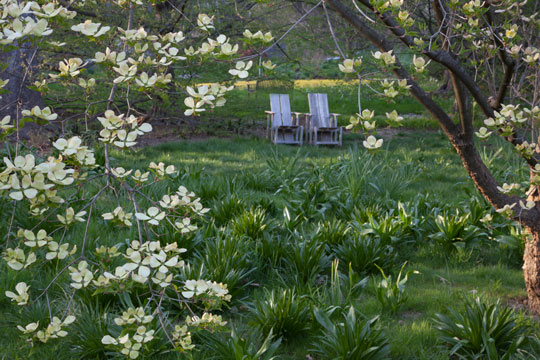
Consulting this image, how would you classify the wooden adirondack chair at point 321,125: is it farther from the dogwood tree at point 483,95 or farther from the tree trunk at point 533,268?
the tree trunk at point 533,268

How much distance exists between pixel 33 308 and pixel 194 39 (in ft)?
21.4

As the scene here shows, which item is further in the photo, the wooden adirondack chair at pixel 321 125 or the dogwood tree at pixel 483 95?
the wooden adirondack chair at pixel 321 125

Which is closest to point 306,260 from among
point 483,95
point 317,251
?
point 317,251

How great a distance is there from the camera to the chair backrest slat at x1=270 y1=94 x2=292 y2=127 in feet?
33.1

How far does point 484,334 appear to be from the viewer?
273 cm

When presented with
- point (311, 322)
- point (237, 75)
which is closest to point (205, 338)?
point (311, 322)

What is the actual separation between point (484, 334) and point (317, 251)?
130 centimetres

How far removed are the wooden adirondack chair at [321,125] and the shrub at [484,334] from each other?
22.3 ft

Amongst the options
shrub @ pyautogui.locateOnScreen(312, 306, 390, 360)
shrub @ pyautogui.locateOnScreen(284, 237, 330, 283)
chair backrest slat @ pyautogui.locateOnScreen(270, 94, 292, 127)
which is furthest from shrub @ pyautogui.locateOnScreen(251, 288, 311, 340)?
chair backrest slat @ pyautogui.locateOnScreen(270, 94, 292, 127)

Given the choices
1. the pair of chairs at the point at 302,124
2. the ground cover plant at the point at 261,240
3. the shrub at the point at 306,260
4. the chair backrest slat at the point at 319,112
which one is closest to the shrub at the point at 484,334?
the ground cover plant at the point at 261,240

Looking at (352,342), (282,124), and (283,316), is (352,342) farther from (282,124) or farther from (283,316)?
(282,124)

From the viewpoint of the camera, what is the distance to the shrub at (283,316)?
2.92 meters

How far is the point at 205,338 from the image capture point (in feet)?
9.46

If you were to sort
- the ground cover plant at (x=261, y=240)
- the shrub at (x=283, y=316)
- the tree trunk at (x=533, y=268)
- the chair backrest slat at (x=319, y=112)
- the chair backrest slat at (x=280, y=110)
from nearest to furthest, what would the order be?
the ground cover plant at (x=261, y=240), the shrub at (x=283, y=316), the tree trunk at (x=533, y=268), the chair backrest slat at (x=280, y=110), the chair backrest slat at (x=319, y=112)
